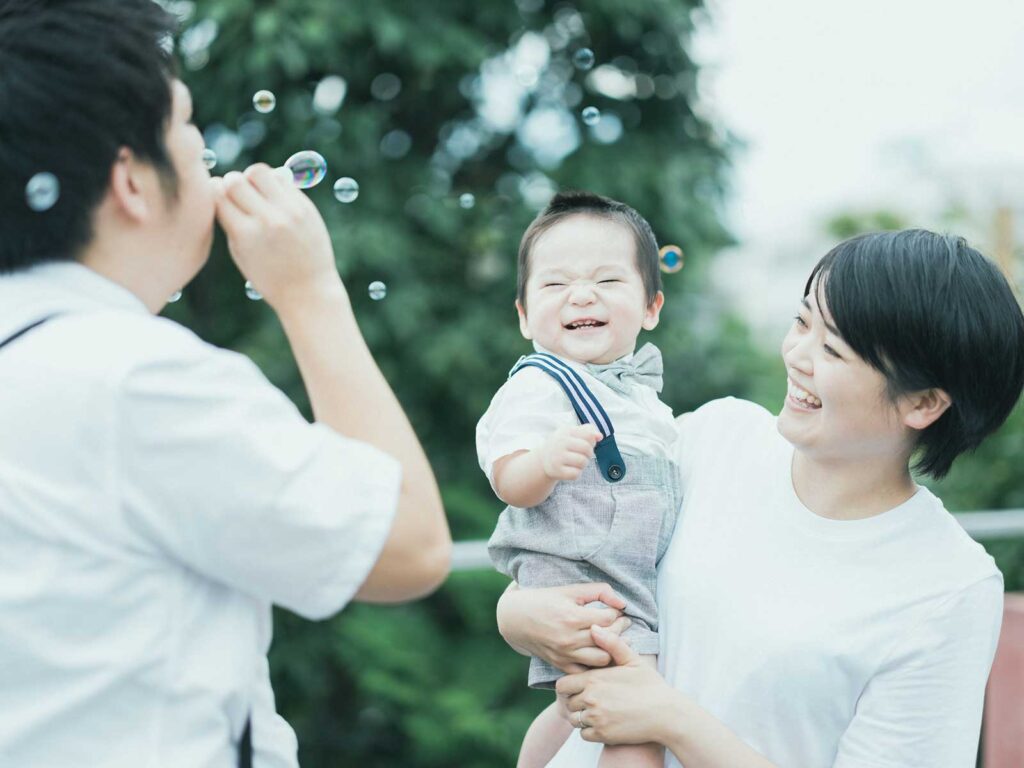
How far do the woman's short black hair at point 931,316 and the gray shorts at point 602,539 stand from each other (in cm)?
41

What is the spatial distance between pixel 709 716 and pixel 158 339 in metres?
0.99

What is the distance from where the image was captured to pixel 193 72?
484 centimetres

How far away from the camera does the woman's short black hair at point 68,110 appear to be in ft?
4.00

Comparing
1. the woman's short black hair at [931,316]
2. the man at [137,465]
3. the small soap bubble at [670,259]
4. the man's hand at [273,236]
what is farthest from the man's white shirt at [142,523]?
the small soap bubble at [670,259]

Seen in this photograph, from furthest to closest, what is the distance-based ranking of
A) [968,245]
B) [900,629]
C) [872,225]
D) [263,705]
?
[872,225] → [968,245] → [900,629] → [263,705]

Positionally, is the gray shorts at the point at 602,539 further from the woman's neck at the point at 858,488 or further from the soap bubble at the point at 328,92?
the soap bubble at the point at 328,92

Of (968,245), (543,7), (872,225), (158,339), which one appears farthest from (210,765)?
(872,225)

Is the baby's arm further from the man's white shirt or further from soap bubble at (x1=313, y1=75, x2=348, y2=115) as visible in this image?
soap bubble at (x1=313, y1=75, x2=348, y2=115)

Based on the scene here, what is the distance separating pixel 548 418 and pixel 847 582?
1.68 feet

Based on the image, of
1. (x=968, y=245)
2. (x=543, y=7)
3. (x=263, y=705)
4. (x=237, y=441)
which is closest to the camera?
(x=237, y=441)

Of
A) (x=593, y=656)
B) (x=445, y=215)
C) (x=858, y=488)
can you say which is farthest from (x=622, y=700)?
(x=445, y=215)

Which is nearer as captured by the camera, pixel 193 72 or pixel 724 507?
pixel 724 507

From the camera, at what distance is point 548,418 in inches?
71.4

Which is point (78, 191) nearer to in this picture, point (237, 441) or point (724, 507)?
point (237, 441)
